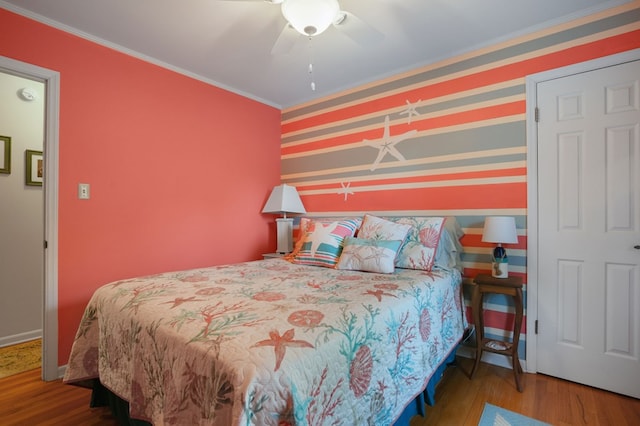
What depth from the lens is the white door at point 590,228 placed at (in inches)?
72.8

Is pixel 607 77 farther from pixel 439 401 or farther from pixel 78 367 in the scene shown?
pixel 78 367

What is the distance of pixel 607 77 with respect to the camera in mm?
1924

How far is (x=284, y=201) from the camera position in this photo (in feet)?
10.9

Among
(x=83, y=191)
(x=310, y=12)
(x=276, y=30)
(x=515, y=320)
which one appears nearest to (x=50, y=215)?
(x=83, y=191)

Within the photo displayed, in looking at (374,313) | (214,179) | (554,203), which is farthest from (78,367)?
(554,203)

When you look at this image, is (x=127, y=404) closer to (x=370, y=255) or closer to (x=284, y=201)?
(x=370, y=255)

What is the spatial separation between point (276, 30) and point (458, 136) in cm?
162

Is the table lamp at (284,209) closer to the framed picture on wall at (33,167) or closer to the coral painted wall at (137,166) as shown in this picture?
the coral painted wall at (137,166)

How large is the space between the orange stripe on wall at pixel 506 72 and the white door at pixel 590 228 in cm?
12

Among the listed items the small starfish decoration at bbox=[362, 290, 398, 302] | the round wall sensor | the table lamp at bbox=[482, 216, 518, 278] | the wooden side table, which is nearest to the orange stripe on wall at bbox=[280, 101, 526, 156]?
the table lamp at bbox=[482, 216, 518, 278]

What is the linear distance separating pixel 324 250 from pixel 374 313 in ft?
3.73

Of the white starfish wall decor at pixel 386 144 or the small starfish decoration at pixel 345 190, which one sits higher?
the white starfish wall decor at pixel 386 144

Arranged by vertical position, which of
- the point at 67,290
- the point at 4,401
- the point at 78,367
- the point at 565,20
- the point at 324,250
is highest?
the point at 565,20

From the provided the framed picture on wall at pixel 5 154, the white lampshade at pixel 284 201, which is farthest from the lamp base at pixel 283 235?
the framed picture on wall at pixel 5 154
